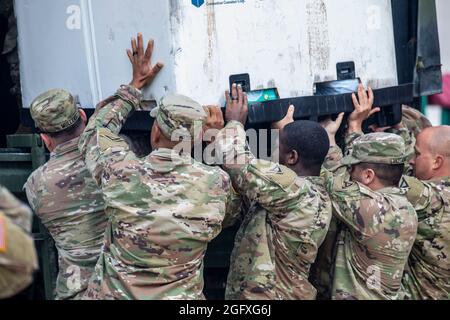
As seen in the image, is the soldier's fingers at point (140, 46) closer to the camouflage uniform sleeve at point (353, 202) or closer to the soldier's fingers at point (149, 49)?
the soldier's fingers at point (149, 49)

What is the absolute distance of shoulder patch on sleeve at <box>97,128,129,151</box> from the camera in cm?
401

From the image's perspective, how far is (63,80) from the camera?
459 cm

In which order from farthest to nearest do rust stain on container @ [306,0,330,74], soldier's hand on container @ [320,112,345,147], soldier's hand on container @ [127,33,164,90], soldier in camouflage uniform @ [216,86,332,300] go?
soldier's hand on container @ [320,112,345,147]
rust stain on container @ [306,0,330,74]
soldier's hand on container @ [127,33,164,90]
soldier in camouflage uniform @ [216,86,332,300]

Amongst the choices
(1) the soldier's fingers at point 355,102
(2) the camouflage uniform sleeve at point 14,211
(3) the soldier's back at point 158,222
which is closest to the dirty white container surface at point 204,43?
(1) the soldier's fingers at point 355,102

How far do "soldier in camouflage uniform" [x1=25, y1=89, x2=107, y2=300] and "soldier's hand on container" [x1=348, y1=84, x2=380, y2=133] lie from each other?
125cm

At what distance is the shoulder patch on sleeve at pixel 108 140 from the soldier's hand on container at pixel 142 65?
1.04 ft

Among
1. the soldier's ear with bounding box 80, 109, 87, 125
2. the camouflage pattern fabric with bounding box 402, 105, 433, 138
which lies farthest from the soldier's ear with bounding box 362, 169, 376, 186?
the soldier's ear with bounding box 80, 109, 87, 125

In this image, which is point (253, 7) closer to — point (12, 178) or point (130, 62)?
point (130, 62)

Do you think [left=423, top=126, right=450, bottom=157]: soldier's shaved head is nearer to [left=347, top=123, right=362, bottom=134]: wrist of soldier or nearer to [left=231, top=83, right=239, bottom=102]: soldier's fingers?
[left=347, top=123, right=362, bottom=134]: wrist of soldier

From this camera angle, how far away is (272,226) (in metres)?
4.16

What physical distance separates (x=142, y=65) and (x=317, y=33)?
84cm

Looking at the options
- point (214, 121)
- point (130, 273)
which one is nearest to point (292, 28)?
point (214, 121)

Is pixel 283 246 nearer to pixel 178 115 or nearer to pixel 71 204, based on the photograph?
pixel 178 115

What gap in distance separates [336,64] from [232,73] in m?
0.52
